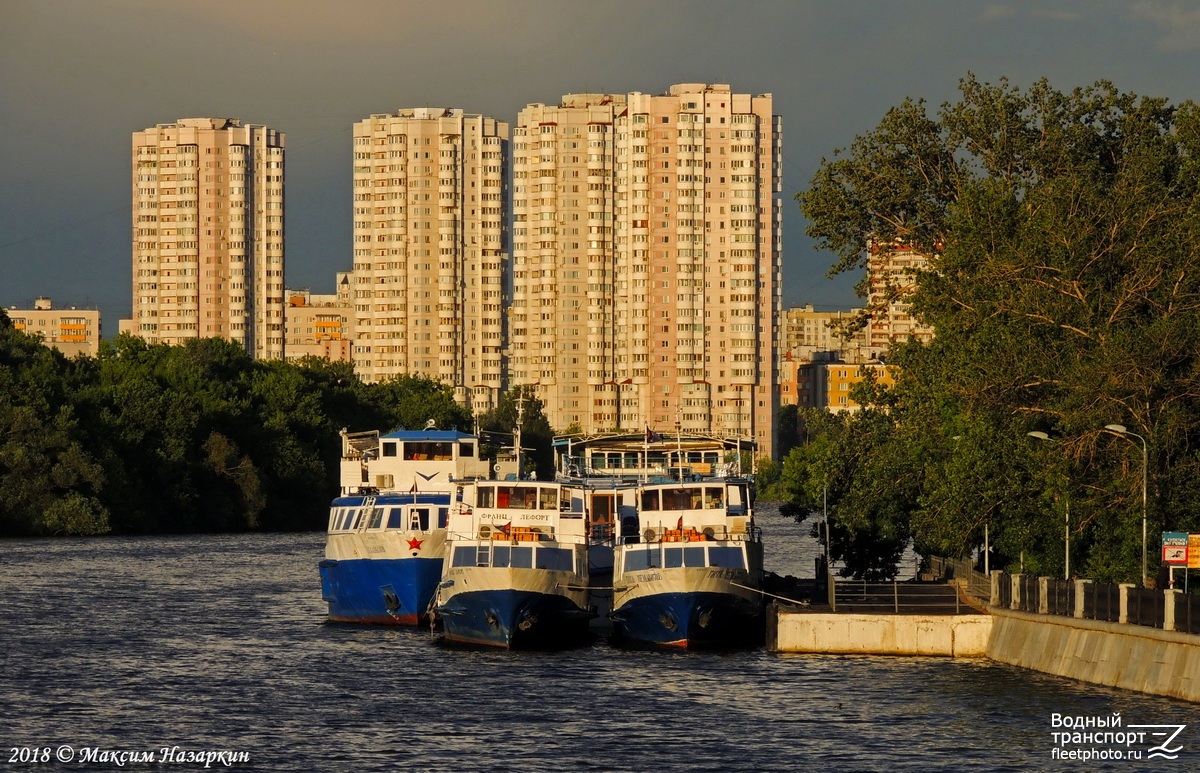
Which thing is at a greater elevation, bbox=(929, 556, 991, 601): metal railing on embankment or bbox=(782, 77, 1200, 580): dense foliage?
bbox=(782, 77, 1200, 580): dense foliage

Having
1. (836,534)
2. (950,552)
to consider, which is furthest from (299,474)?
(950,552)

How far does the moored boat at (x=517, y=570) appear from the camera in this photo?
63250mm

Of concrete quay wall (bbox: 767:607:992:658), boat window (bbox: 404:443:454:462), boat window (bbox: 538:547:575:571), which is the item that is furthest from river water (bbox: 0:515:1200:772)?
boat window (bbox: 404:443:454:462)

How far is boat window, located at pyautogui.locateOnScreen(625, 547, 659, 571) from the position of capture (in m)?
64.0

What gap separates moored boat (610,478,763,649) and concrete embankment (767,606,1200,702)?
248 cm

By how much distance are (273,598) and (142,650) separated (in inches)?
862

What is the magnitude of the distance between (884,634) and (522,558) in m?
12.2

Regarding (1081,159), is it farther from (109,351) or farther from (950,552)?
(109,351)

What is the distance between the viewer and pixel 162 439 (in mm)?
160625

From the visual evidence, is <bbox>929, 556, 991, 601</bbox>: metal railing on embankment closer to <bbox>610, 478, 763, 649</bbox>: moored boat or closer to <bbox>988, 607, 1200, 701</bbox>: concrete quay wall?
<bbox>988, 607, 1200, 701</bbox>: concrete quay wall

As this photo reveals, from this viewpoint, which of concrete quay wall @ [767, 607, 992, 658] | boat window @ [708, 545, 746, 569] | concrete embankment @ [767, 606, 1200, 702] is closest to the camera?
concrete embankment @ [767, 606, 1200, 702]

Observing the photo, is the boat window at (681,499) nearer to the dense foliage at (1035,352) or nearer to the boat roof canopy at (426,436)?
the dense foliage at (1035,352)

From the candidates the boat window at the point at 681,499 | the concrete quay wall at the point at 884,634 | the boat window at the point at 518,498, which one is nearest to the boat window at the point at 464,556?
the boat window at the point at 518,498

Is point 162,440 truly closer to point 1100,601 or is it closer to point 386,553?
point 386,553
